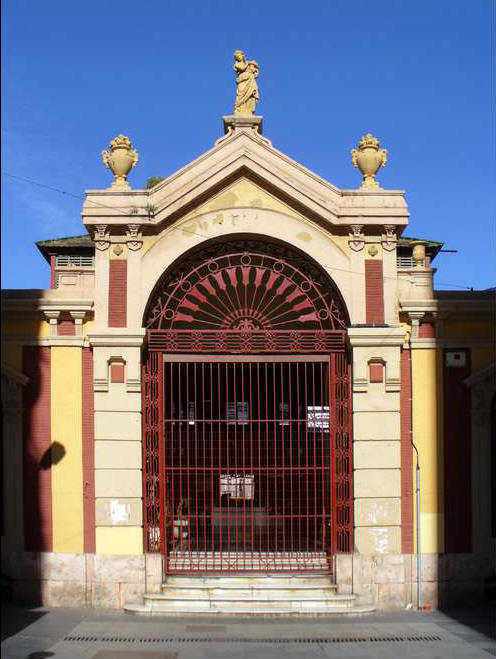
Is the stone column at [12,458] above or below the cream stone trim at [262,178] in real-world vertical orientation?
below

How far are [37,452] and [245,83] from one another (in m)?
8.16

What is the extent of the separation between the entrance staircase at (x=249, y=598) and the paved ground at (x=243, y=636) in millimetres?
182

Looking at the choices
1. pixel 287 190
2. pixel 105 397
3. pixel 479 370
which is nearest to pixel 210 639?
pixel 105 397

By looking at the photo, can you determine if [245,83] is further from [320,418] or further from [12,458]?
A: [12,458]

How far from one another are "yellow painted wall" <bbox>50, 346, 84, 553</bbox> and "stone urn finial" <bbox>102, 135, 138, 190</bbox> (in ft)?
11.1

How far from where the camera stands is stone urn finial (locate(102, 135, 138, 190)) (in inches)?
544

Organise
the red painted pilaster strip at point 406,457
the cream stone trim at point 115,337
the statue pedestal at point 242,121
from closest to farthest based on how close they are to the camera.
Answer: the cream stone trim at point 115,337 → the red painted pilaster strip at point 406,457 → the statue pedestal at point 242,121

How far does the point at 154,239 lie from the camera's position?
13547 millimetres

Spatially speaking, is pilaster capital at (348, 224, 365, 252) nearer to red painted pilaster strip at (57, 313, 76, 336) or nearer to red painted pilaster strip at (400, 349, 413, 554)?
red painted pilaster strip at (400, 349, 413, 554)

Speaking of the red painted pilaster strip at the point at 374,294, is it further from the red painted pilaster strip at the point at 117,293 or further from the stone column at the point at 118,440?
the red painted pilaster strip at the point at 117,293

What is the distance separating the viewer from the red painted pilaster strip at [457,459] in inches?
528

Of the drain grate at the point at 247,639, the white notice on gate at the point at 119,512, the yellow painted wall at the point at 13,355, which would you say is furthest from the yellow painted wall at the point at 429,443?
the yellow painted wall at the point at 13,355

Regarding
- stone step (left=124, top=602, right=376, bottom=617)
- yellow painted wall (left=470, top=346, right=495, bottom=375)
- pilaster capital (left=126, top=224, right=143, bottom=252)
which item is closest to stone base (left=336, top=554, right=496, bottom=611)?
stone step (left=124, top=602, right=376, bottom=617)

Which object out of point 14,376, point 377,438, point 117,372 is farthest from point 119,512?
point 377,438
